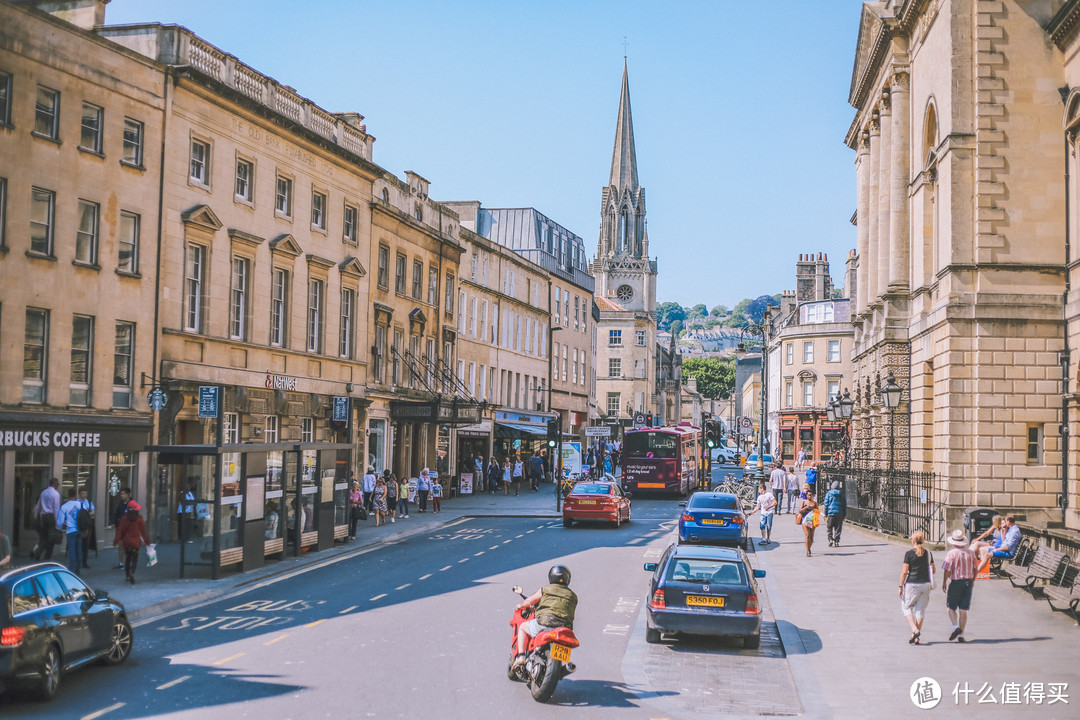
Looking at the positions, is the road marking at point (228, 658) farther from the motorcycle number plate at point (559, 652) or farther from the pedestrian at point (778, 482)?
the pedestrian at point (778, 482)

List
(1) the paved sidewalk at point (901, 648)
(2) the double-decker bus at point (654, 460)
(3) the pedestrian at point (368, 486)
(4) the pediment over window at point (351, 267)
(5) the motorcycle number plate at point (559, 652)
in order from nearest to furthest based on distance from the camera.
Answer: (5) the motorcycle number plate at point (559, 652), (1) the paved sidewalk at point (901, 648), (3) the pedestrian at point (368, 486), (4) the pediment over window at point (351, 267), (2) the double-decker bus at point (654, 460)

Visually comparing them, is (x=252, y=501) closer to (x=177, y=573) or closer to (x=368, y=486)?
(x=177, y=573)

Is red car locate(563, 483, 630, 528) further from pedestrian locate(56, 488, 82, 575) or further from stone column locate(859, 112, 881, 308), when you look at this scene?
pedestrian locate(56, 488, 82, 575)

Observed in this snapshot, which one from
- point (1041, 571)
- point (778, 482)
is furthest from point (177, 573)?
point (778, 482)

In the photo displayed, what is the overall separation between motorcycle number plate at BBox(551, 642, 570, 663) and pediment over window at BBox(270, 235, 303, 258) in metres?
23.7

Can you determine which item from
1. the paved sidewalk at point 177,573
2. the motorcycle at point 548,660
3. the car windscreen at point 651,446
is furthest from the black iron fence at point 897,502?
the motorcycle at point 548,660

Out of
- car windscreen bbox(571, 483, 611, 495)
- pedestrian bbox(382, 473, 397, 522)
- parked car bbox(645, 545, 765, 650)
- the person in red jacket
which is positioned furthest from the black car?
car windscreen bbox(571, 483, 611, 495)

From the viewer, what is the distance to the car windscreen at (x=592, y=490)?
3434 centimetres

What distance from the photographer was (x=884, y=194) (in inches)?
1576

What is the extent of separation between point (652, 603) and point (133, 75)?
63.9 ft

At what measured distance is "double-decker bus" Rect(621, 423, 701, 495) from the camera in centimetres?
5153

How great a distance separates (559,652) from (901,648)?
580 centimetres

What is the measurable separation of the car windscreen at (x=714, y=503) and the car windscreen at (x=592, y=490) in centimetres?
557

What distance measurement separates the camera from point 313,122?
36.4 meters
